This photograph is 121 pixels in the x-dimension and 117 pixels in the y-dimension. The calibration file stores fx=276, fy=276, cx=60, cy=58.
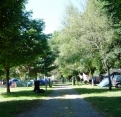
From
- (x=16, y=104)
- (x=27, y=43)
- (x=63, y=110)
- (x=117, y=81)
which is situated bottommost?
(x=63, y=110)

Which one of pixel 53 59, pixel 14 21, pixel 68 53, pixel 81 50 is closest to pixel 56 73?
pixel 53 59

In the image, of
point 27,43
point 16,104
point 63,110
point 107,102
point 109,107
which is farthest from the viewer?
point 27,43

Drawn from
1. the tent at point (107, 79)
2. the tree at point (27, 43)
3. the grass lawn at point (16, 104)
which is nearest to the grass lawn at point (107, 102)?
the grass lawn at point (16, 104)

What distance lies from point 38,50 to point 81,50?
6162mm

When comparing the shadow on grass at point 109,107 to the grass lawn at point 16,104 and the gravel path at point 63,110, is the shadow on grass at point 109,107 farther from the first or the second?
the grass lawn at point 16,104

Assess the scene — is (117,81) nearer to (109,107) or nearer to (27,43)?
(27,43)

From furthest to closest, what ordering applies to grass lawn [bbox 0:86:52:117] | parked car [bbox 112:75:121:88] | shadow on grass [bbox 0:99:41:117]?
parked car [bbox 112:75:121:88] < grass lawn [bbox 0:86:52:117] < shadow on grass [bbox 0:99:41:117]

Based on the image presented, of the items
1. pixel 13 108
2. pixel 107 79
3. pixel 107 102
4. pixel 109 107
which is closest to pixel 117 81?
pixel 107 79

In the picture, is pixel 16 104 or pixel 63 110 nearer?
pixel 63 110

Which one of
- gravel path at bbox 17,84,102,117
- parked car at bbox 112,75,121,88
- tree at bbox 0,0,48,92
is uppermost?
tree at bbox 0,0,48,92

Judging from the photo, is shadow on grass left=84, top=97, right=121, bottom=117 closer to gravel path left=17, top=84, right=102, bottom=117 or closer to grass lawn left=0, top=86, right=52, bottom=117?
gravel path left=17, top=84, right=102, bottom=117

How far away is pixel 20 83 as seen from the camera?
58281 millimetres

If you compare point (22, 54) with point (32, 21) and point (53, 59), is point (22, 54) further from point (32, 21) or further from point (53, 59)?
point (53, 59)

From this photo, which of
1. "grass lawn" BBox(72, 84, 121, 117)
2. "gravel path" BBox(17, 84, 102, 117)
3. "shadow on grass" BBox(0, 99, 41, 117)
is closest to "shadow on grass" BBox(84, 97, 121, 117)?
"grass lawn" BBox(72, 84, 121, 117)
